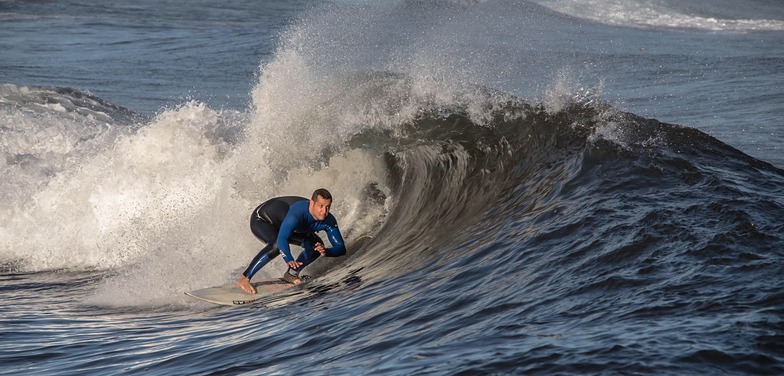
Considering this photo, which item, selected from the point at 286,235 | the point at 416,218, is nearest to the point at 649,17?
the point at 416,218

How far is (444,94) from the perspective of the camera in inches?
458

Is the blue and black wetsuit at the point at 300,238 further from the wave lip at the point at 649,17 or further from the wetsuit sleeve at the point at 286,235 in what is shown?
the wave lip at the point at 649,17

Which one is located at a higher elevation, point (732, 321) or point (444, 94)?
point (444, 94)

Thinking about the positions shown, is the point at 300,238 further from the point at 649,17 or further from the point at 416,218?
the point at 649,17

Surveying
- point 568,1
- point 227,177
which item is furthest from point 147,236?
point 568,1

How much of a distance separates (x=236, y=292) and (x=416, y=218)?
7.90ft

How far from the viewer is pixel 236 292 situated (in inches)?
351

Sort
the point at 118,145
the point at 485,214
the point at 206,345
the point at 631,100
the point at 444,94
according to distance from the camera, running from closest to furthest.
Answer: the point at 206,345 → the point at 485,214 → the point at 444,94 → the point at 118,145 → the point at 631,100

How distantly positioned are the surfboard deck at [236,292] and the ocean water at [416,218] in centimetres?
12

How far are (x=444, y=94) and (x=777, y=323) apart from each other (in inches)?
275

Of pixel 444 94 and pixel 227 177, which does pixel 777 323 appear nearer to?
pixel 444 94

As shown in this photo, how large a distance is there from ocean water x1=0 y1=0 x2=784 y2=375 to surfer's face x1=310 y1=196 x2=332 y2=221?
2.26 ft

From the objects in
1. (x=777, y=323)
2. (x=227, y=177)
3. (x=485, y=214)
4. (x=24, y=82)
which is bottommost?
(x=777, y=323)

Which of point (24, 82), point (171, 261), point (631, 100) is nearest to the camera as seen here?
point (171, 261)
